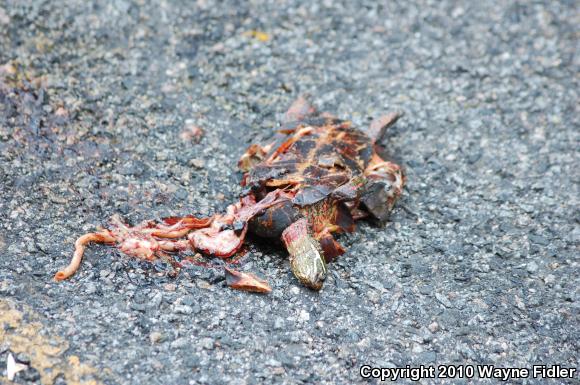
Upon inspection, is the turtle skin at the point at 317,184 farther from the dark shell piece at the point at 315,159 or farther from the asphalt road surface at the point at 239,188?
the asphalt road surface at the point at 239,188

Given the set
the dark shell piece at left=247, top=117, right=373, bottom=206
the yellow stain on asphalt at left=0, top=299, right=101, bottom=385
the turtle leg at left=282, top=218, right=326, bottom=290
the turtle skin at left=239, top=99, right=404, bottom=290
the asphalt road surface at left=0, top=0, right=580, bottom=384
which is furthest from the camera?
the dark shell piece at left=247, top=117, right=373, bottom=206

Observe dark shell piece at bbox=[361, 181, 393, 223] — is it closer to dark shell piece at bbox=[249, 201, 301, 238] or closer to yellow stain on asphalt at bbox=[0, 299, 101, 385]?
dark shell piece at bbox=[249, 201, 301, 238]

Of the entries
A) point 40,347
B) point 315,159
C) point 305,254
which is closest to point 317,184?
point 315,159

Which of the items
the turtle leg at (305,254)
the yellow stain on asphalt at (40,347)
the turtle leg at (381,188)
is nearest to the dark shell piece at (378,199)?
the turtle leg at (381,188)

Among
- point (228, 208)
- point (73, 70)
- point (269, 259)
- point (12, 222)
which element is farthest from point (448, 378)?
point (73, 70)

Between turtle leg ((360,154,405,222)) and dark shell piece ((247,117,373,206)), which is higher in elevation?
dark shell piece ((247,117,373,206))

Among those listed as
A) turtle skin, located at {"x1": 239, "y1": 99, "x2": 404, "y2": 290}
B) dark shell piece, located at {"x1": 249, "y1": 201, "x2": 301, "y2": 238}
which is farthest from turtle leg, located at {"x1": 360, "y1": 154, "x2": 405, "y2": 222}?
dark shell piece, located at {"x1": 249, "y1": 201, "x2": 301, "y2": 238}

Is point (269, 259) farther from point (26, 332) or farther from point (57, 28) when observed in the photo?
point (57, 28)
